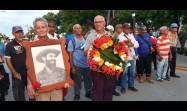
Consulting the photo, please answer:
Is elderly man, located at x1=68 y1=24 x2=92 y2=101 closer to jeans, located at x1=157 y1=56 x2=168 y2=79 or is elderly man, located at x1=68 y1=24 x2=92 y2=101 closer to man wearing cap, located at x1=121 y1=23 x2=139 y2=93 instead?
man wearing cap, located at x1=121 y1=23 x2=139 y2=93

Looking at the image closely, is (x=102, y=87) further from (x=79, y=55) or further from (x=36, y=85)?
(x=79, y=55)

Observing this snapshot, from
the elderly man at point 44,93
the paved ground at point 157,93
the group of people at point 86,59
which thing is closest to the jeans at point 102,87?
the group of people at point 86,59

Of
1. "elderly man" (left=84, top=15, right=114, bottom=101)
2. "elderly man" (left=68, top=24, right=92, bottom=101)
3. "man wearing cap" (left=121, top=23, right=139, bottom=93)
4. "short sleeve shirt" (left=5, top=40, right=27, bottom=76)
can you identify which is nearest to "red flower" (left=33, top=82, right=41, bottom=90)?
"elderly man" (left=84, top=15, right=114, bottom=101)

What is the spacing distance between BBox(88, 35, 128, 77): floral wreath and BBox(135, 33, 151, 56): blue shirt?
13.8 feet

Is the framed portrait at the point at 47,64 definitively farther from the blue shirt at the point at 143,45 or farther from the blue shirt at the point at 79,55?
the blue shirt at the point at 143,45

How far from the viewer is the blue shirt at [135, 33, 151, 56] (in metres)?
10.7

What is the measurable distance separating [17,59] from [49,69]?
174 cm

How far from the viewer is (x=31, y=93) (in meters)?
5.53

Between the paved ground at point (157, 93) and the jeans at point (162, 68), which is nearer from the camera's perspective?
the paved ground at point (157, 93)

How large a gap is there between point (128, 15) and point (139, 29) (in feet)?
99.5

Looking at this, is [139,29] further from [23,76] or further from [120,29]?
[23,76]

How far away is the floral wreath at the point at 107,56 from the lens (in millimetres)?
6445

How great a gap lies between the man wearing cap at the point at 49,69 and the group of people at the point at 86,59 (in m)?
0.03
